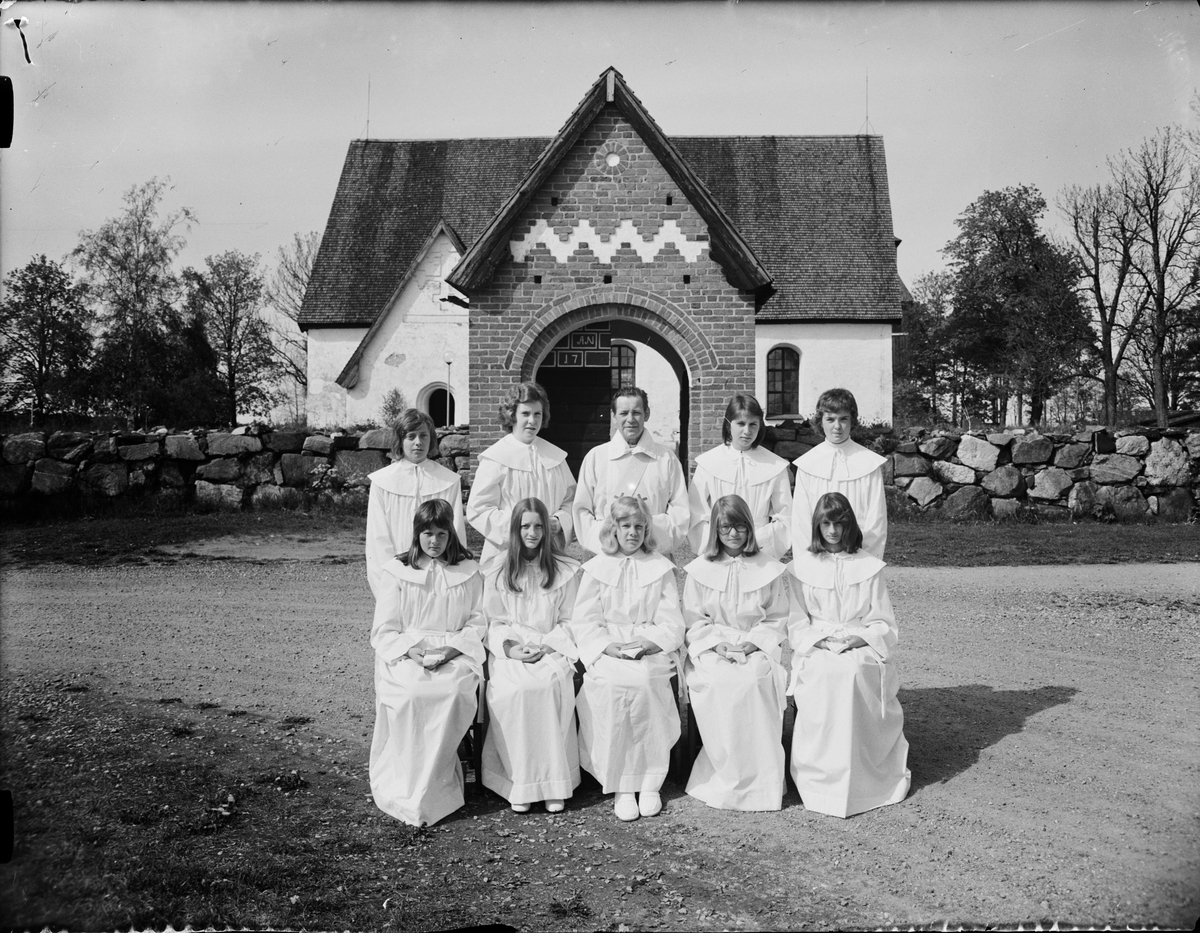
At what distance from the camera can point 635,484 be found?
18.2ft

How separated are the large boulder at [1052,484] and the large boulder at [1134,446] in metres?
1.08

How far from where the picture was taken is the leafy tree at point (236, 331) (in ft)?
113

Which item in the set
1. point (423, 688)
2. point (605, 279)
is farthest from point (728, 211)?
point (423, 688)

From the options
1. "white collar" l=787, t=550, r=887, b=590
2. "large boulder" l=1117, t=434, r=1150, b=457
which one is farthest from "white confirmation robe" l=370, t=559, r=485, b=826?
"large boulder" l=1117, t=434, r=1150, b=457

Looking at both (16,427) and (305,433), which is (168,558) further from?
(16,427)

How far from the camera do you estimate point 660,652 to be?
466 centimetres

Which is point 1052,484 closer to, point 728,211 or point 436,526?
point 728,211

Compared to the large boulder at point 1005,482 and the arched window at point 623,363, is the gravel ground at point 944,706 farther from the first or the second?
the arched window at point 623,363

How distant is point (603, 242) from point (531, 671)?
27.0ft

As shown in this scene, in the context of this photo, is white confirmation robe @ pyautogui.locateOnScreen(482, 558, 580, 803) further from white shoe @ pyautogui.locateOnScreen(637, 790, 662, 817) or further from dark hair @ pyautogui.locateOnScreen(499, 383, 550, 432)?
dark hair @ pyautogui.locateOnScreen(499, 383, 550, 432)

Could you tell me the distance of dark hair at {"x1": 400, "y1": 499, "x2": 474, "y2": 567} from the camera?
15.5 ft

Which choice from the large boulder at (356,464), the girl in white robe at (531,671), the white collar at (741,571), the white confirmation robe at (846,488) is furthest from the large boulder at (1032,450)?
the girl in white robe at (531,671)

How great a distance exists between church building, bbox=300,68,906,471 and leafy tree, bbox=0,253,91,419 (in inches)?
220

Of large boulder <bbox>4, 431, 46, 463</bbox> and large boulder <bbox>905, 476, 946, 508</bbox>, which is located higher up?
large boulder <bbox>4, 431, 46, 463</bbox>
